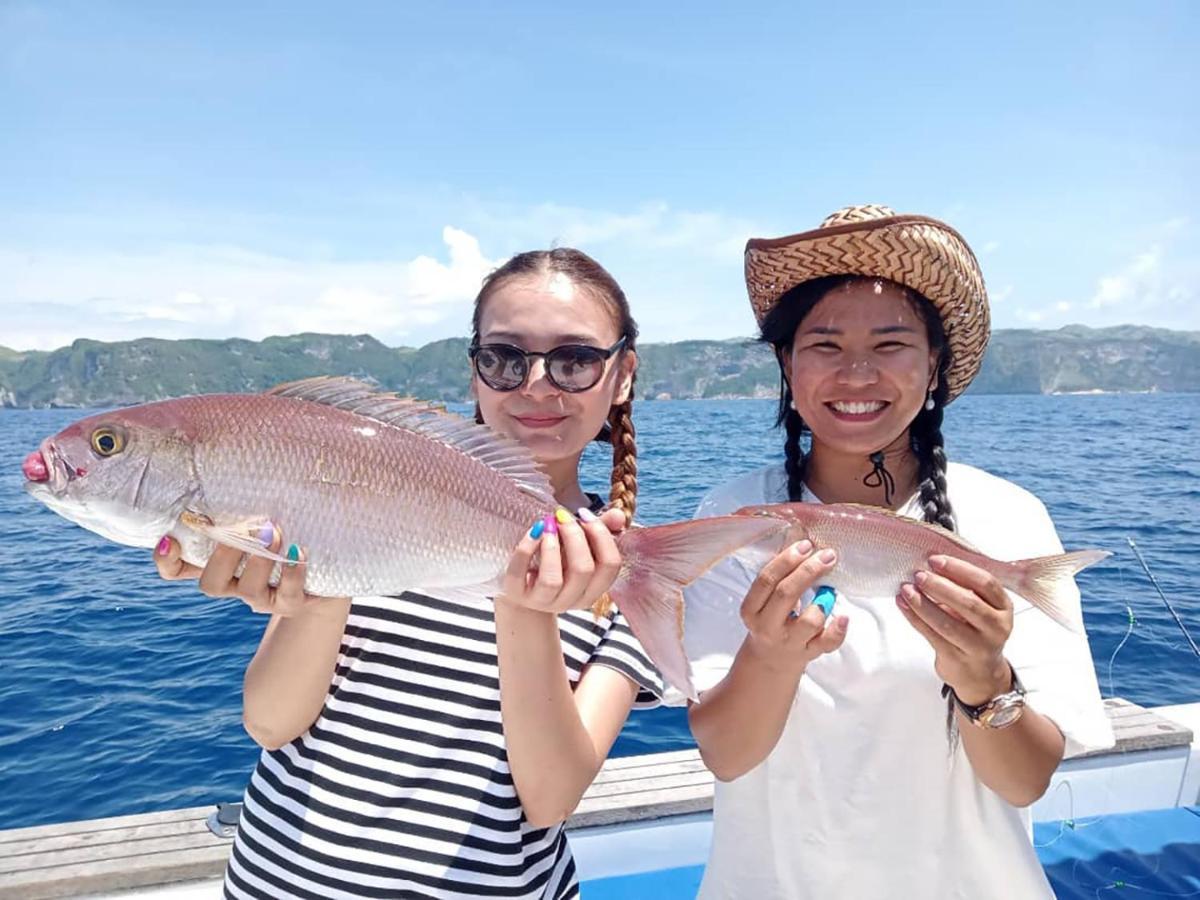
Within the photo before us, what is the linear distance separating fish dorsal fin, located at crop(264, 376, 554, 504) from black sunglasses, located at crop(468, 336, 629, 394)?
335 millimetres

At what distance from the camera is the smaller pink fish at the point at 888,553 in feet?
7.45

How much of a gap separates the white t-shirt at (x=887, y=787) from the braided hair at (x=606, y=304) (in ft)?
3.13

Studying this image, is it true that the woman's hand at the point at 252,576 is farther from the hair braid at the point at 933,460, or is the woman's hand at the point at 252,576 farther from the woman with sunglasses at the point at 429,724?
the hair braid at the point at 933,460

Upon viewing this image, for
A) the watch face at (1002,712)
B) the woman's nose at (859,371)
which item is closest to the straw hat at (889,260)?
the woman's nose at (859,371)

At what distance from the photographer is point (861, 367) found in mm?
2535

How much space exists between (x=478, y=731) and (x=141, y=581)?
52.0 feet

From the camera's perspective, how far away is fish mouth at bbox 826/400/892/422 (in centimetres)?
257

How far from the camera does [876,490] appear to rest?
2.86 meters

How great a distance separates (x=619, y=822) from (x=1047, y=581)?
3405mm

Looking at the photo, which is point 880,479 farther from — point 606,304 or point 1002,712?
point 606,304

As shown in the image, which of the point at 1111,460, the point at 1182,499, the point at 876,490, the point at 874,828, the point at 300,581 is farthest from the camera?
the point at 1111,460

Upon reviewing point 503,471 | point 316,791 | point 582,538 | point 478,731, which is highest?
point 503,471

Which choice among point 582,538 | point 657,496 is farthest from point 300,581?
point 657,496

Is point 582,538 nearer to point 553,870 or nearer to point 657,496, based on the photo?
point 553,870
